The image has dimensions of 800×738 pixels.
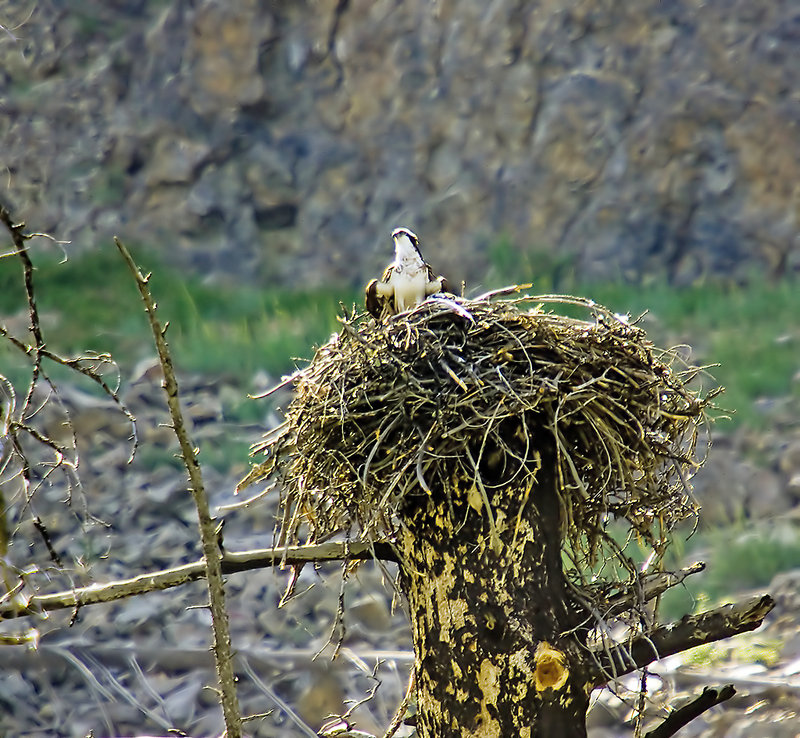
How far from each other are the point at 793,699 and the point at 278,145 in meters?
11.8

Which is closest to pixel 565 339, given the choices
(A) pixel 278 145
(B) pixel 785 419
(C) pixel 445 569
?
(C) pixel 445 569

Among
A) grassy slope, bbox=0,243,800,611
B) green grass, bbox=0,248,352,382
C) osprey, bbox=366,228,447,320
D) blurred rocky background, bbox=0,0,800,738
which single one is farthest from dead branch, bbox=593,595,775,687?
green grass, bbox=0,248,352,382

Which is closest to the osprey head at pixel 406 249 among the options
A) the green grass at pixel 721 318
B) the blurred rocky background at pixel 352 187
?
the blurred rocky background at pixel 352 187

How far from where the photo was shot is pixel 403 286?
4.34 m

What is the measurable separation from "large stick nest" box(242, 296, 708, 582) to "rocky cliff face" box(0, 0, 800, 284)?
1115 centimetres

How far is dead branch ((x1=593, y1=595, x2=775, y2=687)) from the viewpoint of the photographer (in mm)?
3043

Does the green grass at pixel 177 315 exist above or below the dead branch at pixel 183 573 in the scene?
above

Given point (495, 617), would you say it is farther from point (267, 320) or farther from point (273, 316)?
point (273, 316)

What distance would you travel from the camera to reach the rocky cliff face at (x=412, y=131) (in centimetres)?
1432

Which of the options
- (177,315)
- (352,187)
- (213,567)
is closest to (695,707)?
(213,567)

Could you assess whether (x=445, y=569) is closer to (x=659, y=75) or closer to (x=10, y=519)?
(x=10, y=519)

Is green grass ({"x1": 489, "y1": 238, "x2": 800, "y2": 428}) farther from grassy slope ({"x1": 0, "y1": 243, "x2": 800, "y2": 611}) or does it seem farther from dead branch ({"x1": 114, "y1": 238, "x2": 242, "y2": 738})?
dead branch ({"x1": 114, "y1": 238, "x2": 242, "y2": 738})

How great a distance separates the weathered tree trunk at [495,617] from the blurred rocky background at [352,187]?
655cm

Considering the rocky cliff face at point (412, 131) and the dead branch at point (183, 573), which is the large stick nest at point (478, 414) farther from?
the rocky cliff face at point (412, 131)
